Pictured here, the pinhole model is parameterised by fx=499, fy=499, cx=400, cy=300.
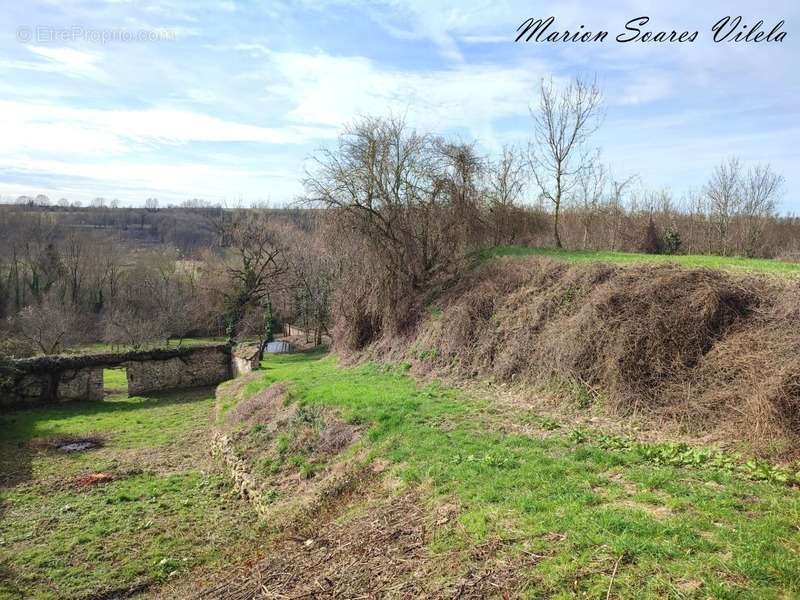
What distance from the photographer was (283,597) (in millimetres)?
5227

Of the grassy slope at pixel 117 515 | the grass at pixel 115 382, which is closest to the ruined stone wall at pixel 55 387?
the grass at pixel 115 382

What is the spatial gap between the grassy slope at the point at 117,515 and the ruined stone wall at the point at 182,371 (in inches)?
293

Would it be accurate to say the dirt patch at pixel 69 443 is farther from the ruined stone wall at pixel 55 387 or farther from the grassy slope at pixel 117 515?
the ruined stone wall at pixel 55 387

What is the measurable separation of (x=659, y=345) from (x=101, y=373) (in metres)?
24.5

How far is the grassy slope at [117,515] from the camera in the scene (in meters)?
7.82

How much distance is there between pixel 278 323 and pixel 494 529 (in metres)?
39.0

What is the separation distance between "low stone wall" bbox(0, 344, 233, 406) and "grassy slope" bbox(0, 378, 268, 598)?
16.7 ft

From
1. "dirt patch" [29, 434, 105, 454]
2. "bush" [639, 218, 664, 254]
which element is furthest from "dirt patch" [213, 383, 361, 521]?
Answer: "bush" [639, 218, 664, 254]

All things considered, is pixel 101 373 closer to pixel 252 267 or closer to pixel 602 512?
pixel 252 267

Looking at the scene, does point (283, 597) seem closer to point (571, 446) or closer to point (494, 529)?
point (494, 529)

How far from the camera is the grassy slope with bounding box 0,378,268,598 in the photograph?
7.82m

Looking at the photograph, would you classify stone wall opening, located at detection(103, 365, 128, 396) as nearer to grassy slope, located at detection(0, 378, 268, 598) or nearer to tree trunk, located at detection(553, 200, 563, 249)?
grassy slope, located at detection(0, 378, 268, 598)

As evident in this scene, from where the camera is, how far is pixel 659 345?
9484 mm

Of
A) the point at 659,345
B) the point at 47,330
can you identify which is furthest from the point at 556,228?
the point at 47,330
